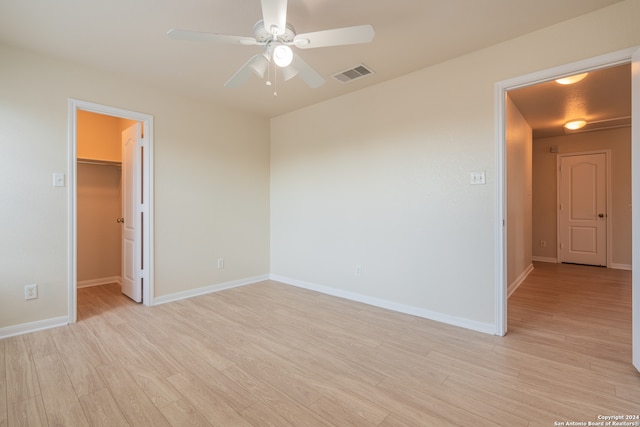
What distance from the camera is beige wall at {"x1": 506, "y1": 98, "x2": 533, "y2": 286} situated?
3.89 metres

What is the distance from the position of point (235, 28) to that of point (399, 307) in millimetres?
3122

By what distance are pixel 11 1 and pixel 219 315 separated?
9.87 feet

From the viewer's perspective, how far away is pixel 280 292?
13.3 feet

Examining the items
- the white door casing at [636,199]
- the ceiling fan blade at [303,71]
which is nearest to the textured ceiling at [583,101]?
the white door casing at [636,199]

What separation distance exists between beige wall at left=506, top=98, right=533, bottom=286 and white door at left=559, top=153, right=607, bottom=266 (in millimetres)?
1462

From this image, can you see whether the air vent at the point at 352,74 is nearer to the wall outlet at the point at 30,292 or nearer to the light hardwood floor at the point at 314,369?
the light hardwood floor at the point at 314,369

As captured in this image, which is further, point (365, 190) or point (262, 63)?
point (365, 190)

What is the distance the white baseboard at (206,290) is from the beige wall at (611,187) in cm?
590

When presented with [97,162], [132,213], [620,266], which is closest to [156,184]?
[132,213]

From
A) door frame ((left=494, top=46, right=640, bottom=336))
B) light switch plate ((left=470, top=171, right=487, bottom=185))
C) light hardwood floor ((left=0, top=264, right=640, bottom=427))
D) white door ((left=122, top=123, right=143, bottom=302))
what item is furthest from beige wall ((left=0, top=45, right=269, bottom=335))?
door frame ((left=494, top=46, right=640, bottom=336))

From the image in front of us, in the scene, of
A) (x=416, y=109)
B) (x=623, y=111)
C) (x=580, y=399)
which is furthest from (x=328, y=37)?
(x=623, y=111)

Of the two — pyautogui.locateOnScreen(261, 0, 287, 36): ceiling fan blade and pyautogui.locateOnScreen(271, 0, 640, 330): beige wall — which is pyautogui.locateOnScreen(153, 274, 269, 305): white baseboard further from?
pyautogui.locateOnScreen(261, 0, 287, 36): ceiling fan blade

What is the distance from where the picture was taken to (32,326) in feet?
9.03

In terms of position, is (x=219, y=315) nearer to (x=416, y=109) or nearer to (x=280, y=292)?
(x=280, y=292)
